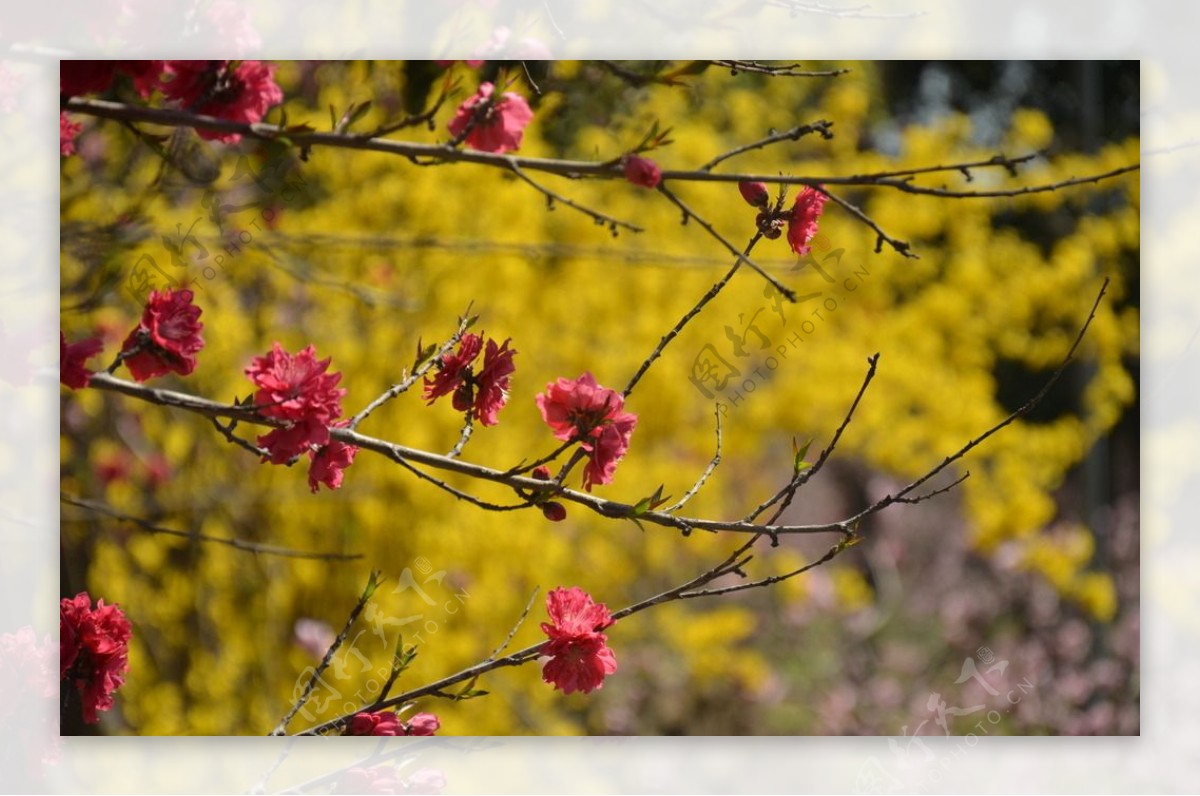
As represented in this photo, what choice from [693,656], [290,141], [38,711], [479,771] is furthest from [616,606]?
[290,141]

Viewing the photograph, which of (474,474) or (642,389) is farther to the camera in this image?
(642,389)

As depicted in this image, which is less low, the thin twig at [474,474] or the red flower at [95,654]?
the thin twig at [474,474]

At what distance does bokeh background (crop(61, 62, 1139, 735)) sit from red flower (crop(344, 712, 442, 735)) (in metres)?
0.98

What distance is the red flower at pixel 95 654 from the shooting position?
3.92 feet

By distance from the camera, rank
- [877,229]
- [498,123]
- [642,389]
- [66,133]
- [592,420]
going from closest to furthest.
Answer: [877,229]
[592,420]
[498,123]
[66,133]
[642,389]

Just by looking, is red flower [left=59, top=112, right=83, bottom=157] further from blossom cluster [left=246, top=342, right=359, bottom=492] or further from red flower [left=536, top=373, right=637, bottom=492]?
red flower [left=536, top=373, right=637, bottom=492]

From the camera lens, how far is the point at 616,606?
2609 millimetres

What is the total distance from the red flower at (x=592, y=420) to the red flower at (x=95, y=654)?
0.54 meters

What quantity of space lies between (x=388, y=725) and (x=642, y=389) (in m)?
1.43

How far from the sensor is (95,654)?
121 cm

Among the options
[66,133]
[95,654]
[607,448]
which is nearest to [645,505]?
[607,448]

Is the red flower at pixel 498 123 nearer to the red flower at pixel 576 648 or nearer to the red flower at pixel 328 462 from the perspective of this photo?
the red flower at pixel 328 462

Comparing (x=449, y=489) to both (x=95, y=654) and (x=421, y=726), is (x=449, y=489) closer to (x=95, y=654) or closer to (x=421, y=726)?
(x=421, y=726)

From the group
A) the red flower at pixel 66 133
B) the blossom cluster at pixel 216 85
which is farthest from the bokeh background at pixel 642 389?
the blossom cluster at pixel 216 85
